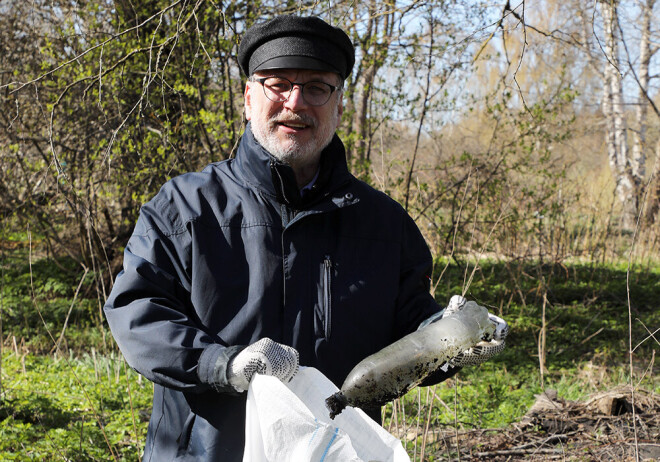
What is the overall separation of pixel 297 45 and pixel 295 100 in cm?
17

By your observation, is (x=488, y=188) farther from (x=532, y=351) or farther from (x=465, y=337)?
(x=465, y=337)

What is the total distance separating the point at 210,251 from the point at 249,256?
0.11 m

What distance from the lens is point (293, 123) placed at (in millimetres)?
2100

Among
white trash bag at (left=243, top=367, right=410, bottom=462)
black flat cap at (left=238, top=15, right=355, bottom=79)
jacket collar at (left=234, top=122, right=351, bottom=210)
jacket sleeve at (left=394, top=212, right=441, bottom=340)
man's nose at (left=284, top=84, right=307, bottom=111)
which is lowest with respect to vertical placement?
white trash bag at (left=243, top=367, right=410, bottom=462)

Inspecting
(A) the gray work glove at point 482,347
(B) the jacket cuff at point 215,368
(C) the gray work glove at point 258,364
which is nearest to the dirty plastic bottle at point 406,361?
(A) the gray work glove at point 482,347

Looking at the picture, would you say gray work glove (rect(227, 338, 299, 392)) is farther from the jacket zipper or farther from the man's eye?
the man's eye

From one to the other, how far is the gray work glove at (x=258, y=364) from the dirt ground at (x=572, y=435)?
6.15 ft

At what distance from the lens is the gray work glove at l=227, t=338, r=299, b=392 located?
1663 mm

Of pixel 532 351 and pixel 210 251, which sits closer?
pixel 210 251

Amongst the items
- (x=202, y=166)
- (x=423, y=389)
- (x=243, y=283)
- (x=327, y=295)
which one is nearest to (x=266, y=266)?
(x=243, y=283)

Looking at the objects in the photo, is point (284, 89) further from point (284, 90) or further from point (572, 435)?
point (572, 435)

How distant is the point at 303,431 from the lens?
169cm

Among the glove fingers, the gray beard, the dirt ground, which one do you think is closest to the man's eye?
the gray beard

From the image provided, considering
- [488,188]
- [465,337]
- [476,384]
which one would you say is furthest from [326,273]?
[488,188]
